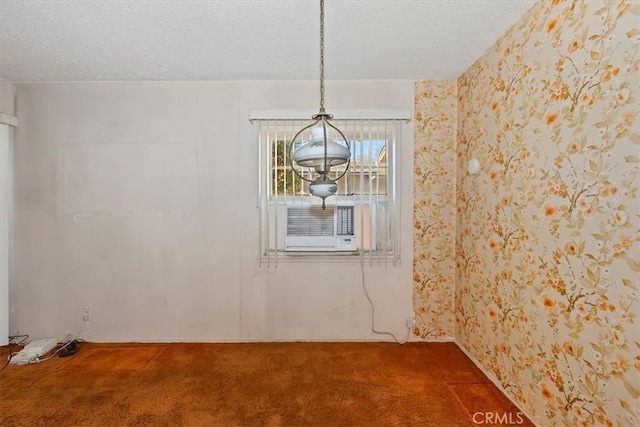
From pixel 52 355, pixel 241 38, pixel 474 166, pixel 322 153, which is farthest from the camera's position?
pixel 52 355

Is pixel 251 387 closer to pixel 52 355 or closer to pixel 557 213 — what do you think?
pixel 52 355

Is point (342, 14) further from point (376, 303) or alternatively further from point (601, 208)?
point (376, 303)

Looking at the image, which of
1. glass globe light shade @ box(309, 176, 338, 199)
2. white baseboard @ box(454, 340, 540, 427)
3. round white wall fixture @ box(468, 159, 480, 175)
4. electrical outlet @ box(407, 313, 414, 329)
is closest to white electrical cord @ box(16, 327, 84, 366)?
glass globe light shade @ box(309, 176, 338, 199)

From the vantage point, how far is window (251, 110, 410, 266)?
8.25 ft

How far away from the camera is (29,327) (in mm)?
2557

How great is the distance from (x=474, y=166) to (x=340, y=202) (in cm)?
107

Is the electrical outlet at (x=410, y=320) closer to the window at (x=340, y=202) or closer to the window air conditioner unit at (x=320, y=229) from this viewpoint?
the window at (x=340, y=202)

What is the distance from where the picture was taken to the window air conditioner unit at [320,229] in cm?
253

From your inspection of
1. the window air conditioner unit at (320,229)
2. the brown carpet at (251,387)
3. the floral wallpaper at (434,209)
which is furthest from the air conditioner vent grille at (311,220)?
the brown carpet at (251,387)

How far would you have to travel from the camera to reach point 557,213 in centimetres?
140

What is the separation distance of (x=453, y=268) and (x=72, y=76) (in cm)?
369

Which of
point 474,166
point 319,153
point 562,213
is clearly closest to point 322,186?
point 319,153

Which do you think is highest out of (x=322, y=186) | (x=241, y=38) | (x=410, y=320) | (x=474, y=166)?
(x=241, y=38)

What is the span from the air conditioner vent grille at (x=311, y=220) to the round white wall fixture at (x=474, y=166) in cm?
118
